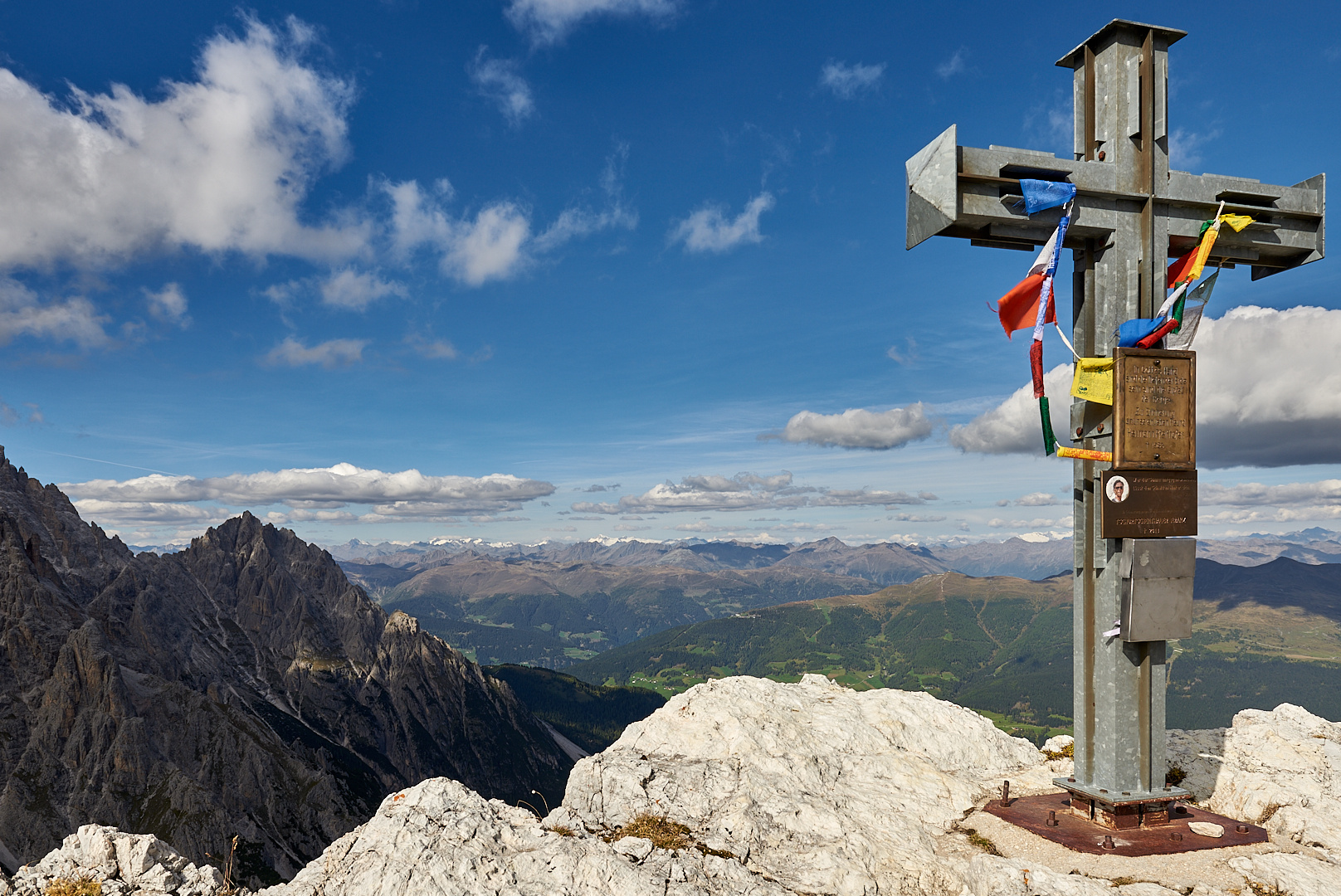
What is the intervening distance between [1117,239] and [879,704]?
12.1 m

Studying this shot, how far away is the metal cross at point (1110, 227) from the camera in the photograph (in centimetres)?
1374

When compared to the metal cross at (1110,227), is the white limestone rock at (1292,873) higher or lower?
lower

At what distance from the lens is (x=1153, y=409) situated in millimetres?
13477

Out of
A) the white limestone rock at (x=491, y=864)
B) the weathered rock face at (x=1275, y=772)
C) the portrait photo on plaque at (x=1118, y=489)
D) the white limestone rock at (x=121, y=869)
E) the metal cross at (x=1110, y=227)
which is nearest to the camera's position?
the white limestone rock at (x=491, y=864)

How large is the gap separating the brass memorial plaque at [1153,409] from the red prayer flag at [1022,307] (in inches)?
62.8

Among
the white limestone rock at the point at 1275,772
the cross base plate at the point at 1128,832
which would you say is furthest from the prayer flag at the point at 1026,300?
the white limestone rock at the point at 1275,772

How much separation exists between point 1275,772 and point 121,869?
21.9m

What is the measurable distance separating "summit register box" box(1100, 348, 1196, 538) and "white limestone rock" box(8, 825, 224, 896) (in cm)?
1608

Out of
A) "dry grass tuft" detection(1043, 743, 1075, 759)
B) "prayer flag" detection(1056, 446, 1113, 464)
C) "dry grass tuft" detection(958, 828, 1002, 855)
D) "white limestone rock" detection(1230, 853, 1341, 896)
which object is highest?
"prayer flag" detection(1056, 446, 1113, 464)

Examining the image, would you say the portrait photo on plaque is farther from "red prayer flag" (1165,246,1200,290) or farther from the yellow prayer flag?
"red prayer flag" (1165,246,1200,290)

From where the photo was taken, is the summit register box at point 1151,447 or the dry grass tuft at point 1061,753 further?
the dry grass tuft at point 1061,753

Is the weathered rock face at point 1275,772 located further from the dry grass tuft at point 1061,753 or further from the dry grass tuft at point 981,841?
the dry grass tuft at point 981,841

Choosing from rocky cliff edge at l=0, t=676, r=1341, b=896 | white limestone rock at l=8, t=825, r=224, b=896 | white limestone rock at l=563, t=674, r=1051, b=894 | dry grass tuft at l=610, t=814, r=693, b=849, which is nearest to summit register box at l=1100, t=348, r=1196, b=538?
rocky cliff edge at l=0, t=676, r=1341, b=896

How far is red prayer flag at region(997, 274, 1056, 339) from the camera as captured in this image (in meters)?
13.8
